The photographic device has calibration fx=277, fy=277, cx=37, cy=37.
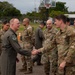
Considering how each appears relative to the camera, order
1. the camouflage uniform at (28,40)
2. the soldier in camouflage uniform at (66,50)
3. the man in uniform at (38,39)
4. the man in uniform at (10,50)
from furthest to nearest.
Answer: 1. the man in uniform at (38,39)
2. the camouflage uniform at (28,40)
3. the man in uniform at (10,50)
4. the soldier in camouflage uniform at (66,50)

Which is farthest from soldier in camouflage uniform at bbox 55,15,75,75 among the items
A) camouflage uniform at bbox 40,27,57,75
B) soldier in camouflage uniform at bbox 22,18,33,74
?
soldier in camouflage uniform at bbox 22,18,33,74

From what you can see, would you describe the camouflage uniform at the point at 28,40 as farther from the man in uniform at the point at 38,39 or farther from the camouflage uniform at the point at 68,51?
the camouflage uniform at the point at 68,51

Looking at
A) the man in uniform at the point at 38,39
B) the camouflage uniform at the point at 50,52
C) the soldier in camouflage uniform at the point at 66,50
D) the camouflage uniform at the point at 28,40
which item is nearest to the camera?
the soldier in camouflage uniform at the point at 66,50

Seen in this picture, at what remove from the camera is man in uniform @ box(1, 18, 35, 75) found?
6034 mm

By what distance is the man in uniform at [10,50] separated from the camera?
6034 millimetres

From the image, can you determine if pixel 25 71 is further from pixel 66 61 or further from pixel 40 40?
pixel 66 61

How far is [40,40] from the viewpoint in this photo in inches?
444

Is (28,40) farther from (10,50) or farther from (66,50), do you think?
(66,50)

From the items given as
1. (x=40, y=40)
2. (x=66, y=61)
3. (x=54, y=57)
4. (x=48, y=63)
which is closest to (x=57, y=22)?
(x=66, y=61)

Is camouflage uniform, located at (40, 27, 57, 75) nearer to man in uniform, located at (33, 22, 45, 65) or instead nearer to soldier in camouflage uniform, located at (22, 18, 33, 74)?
soldier in camouflage uniform, located at (22, 18, 33, 74)

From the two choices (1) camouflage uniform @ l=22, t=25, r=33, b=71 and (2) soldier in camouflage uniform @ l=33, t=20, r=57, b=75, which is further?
(1) camouflage uniform @ l=22, t=25, r=33, b=71

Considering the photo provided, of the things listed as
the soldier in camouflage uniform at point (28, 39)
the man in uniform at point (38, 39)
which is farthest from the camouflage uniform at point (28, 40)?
the man in uniform at point (38, 39)

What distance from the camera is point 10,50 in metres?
6.11

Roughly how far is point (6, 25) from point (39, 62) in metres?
3.00
